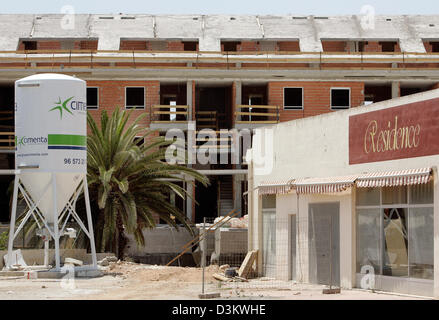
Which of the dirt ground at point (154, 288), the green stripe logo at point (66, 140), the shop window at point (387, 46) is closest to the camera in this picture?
the dirt ground at point (154, 288)

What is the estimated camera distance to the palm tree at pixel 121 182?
121 ft

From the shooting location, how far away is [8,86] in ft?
174

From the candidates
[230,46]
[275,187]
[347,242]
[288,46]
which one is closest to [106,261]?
[275,187]

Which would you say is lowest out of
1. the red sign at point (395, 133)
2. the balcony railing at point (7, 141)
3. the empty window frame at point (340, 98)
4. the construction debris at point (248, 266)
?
the construction debris at point (248, 266)

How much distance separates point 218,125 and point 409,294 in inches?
1339

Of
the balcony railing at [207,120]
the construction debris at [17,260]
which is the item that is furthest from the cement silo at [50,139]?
the balcony railing at [207,120]

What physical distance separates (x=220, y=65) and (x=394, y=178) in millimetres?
30248

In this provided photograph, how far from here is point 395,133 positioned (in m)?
23.6

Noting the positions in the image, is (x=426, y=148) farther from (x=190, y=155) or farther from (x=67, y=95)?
(x=190, y=155)

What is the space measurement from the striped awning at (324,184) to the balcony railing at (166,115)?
793 inches

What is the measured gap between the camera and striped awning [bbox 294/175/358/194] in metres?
25.3

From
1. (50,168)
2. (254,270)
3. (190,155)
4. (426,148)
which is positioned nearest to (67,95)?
(50,168)

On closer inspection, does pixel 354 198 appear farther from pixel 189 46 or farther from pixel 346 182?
pixel 189 46

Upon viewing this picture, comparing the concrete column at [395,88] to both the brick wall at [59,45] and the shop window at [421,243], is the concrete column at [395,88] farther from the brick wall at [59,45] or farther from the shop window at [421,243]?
the shop window at [421,243]
